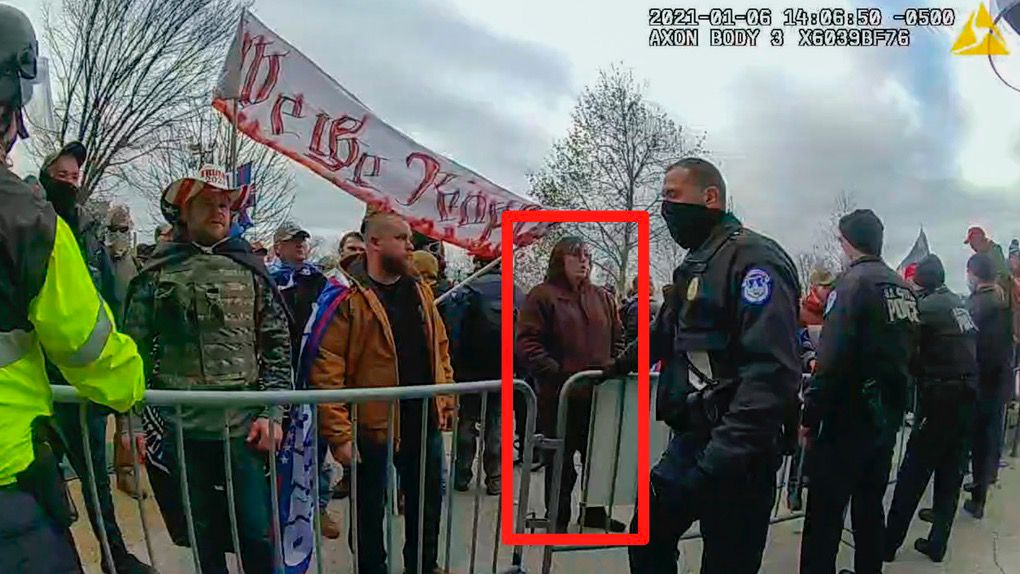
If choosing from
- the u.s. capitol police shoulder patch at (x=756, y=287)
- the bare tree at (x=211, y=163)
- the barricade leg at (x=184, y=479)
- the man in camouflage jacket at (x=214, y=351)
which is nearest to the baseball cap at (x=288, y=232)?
the bare tree at (x=211, y=163)

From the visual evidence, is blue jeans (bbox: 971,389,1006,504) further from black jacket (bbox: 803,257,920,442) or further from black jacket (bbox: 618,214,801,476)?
black jacket (bbox: 618,214,801,476)

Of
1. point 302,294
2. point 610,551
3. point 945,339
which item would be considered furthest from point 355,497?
point 945,339

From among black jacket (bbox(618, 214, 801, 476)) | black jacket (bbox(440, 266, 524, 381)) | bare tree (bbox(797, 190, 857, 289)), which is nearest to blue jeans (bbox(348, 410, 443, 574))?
black jacket (bbox(440, 266, 524, 381))

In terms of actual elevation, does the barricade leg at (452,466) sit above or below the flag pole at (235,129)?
below

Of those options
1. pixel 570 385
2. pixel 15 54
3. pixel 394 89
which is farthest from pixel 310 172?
pixel 570 385

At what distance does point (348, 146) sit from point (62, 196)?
0.57 m

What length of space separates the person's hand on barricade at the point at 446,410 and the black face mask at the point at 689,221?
863mm

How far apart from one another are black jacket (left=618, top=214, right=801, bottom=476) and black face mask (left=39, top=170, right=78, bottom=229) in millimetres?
1147

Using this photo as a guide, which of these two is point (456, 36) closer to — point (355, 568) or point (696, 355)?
point (696, 355)

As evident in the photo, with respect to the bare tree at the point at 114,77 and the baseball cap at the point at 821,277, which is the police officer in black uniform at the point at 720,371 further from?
the bare tree at the point at 114,77

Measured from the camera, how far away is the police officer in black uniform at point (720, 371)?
5.76 ft

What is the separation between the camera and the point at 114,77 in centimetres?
169

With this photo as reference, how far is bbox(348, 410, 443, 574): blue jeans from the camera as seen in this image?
2.46 m

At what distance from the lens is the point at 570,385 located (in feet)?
7.83
